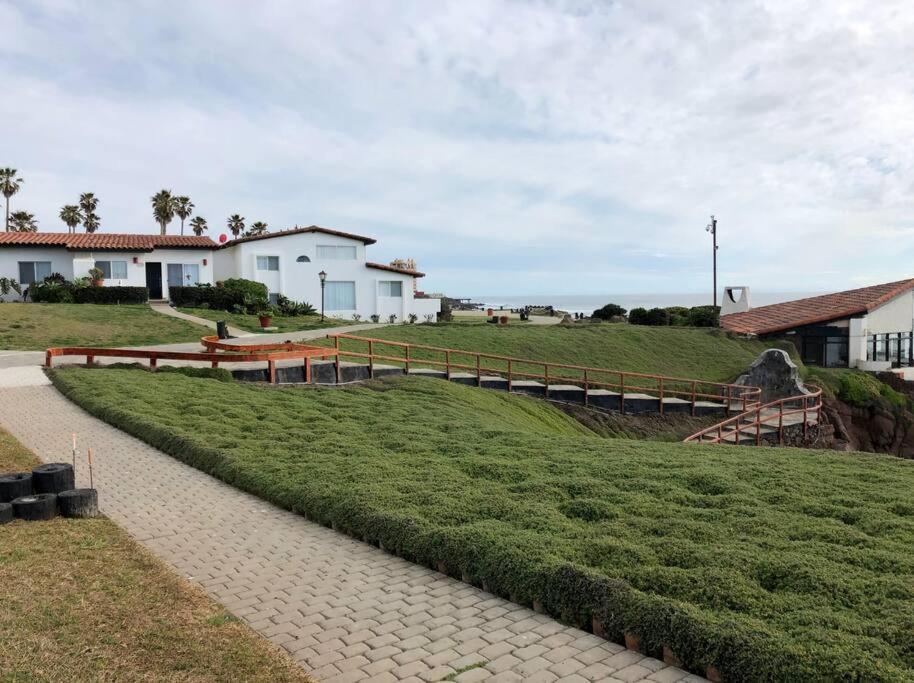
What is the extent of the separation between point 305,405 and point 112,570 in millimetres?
8180

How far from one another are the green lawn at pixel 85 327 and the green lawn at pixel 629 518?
15640 mm

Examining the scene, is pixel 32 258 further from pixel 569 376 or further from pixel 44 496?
pixel 44 496

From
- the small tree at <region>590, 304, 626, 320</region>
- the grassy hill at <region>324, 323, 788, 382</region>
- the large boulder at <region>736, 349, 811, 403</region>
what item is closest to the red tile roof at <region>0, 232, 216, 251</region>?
the grassy hill at <region>324, 323, 788, 382</region>

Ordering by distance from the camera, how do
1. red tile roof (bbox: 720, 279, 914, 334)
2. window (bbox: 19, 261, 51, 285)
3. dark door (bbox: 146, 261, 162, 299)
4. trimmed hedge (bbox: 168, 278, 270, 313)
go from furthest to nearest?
1. dark door (bbox: 146, 261, 162, 299)
2. trimmed hedge (bbox: 168, 278, 270, 313)
3. window (bbox: 19, 261, 51, 285)
4. red tile roof (bbox: 720, 279, 914, 334)

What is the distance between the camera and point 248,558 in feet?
21.7

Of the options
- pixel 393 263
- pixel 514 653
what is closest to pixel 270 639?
pixel 514 653

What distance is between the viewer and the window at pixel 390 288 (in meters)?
43.9

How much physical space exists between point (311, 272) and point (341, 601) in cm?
3845

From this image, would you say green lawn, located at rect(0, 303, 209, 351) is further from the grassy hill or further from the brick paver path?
the brick paver path

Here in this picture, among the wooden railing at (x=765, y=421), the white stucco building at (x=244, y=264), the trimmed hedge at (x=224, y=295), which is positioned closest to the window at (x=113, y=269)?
the white stucco building at (x=244, y=264)

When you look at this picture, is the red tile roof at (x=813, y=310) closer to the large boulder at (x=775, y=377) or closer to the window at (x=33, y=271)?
the large boulder at (x=775, y=377)

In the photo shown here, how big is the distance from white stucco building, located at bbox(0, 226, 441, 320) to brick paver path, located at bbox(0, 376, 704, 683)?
3374 cm

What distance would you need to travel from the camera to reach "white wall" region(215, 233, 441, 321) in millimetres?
41375

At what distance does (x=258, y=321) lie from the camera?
35000 millimetres
